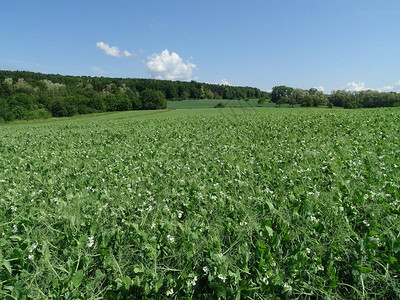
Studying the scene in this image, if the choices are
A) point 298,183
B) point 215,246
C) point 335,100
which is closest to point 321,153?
point 298,183

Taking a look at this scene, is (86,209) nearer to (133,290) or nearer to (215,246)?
(133,290)

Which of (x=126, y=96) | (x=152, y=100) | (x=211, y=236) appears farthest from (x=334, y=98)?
(x=211, y=236)

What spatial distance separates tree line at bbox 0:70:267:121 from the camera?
83.5 meters

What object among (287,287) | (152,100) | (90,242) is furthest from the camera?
(152,100)

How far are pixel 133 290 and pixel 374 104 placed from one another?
276ft

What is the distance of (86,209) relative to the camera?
4684mm

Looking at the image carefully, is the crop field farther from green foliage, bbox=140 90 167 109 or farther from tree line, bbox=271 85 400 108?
green foliage, bbox=140 90 167 109

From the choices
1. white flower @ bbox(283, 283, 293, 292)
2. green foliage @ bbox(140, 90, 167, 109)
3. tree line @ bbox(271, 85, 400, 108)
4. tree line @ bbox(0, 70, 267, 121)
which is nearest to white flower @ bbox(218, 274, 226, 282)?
white flower @ bbox(283, 283, 293, 292)

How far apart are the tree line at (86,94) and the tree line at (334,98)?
26.8 meters

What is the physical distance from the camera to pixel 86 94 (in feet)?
354

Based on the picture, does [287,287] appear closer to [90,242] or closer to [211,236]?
[211,236]

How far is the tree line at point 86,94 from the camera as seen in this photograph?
8354 centimetres

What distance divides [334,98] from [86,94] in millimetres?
97124

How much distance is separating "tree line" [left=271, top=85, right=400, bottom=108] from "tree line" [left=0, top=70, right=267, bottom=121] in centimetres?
2684
